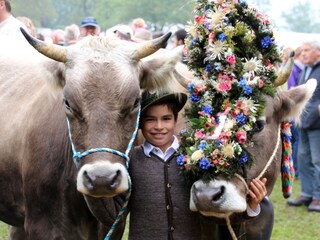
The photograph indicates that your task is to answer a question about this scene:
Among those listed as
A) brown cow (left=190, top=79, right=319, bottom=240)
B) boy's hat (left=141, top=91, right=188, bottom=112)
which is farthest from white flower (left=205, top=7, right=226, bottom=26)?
brown cow (left=190, top=79, right=319, bottom=240)

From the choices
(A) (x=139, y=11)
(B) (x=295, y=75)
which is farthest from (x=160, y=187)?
(A) (x=139, y=11)

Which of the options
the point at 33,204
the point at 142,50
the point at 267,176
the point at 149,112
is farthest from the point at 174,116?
the point at 33,204

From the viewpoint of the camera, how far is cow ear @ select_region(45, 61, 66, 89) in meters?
4.35

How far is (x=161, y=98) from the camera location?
406 cm

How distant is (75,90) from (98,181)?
722 millimetres

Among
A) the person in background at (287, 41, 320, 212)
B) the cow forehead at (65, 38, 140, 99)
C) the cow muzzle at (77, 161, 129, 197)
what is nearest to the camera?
the cow muzzle at (77, 161, 129, 197)

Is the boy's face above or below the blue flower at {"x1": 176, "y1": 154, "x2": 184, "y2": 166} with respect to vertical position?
above

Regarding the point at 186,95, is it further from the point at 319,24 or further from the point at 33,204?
the point at 319,24

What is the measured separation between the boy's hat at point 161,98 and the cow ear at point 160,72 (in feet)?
0.23

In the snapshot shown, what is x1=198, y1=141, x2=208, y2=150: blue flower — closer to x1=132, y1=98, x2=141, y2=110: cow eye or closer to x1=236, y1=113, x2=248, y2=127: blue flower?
x1=236, y1=113, x2=248, y2=127: blue flower

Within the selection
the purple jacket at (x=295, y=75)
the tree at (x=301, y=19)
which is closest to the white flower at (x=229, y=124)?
the purple jacket at (x=295, y=75)

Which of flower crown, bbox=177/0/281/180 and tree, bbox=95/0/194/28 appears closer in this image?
flower crown, bbox=177/0/281/180

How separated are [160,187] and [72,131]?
0.74m

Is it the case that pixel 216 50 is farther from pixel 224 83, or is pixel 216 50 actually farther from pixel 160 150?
pixel 160 150
